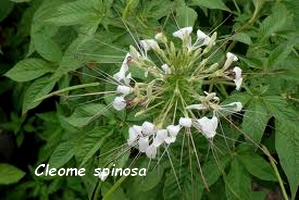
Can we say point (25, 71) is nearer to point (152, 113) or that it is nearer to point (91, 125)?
point (91, 125)

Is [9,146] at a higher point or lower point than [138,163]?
lower

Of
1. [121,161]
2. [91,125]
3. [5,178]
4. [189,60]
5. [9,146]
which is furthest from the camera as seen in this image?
[9,146]

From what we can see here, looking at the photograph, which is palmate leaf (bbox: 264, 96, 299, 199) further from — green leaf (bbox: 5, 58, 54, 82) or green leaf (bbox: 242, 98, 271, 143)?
green leaf (bbox: 5, 58, 54, 82)

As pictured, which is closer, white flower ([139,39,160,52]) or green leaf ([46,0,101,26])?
white flower ([139,39,160,52])

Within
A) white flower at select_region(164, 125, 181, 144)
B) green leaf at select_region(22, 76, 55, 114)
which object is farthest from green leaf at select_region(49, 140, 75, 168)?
white flower at select_region(164, 125, 181, 144)

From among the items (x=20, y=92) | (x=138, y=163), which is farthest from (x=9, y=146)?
(x=138, y=163)

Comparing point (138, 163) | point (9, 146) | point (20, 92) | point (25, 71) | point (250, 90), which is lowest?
point (9, 146)

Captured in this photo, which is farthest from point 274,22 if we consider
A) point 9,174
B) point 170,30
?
point 9,174
